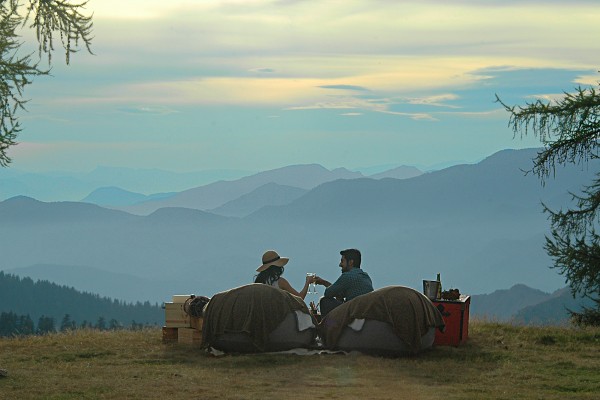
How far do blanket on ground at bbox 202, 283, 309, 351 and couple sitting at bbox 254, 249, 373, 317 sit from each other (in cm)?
85

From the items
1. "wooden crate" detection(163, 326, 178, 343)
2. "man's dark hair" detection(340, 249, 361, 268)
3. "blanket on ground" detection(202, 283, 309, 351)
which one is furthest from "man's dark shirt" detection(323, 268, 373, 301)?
"wooden crate" detection(163, 326, 178, 343)

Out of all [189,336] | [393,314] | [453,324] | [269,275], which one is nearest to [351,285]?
[393,314]

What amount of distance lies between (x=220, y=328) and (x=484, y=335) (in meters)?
4.85

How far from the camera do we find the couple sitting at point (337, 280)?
15227 millimetres

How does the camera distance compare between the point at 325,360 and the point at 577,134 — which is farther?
the point at 577,134

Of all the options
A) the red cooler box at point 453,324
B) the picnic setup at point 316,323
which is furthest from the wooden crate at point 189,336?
the red cooler box at point 453,324

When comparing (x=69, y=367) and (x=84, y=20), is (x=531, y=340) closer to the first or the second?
(x=69, y=367)

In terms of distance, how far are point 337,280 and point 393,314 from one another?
1.55 meters

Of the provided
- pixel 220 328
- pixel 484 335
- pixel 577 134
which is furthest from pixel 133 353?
pixel 577 134

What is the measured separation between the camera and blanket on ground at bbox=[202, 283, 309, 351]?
14.3m

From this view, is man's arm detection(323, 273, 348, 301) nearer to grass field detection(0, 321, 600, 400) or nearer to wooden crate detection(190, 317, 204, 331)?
grass field detection(0, 321, 600, 400)

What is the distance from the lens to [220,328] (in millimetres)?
14484

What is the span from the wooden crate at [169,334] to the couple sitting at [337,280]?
174 centimetres

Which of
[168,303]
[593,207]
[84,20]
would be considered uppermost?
[84,20]
